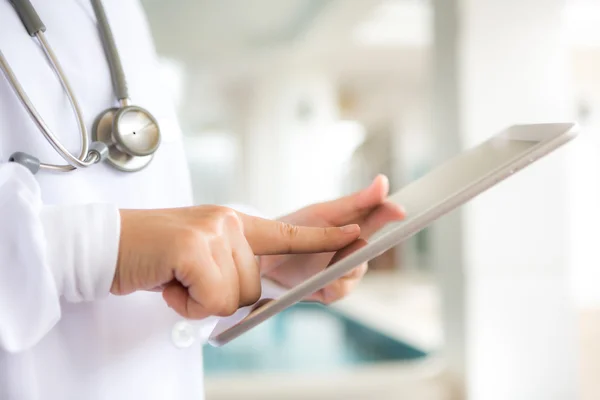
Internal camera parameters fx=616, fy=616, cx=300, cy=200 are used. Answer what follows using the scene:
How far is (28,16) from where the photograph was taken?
528 mm

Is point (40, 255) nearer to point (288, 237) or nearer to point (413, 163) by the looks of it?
→ point (288, 237)

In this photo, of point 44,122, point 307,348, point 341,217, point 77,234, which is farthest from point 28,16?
point 307,348

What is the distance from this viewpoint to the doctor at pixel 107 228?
436 millimetres

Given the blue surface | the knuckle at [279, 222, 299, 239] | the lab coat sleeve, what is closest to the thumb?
the knuckle at [279, 222, 299, 239]

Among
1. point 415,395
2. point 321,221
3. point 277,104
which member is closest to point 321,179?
point 277,104

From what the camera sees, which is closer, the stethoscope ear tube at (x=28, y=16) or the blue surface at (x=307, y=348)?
the stethoscope ear tube at (x=28, y=16)

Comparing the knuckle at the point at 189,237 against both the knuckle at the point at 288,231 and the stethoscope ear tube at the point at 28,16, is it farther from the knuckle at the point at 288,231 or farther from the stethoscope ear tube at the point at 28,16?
the stethoscope ear tube at the point at 28,16

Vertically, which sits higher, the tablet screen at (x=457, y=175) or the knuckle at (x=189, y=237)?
the tablet screen at (x=457, y=175)

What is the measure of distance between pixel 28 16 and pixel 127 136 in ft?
0.42

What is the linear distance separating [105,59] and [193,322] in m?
0.27

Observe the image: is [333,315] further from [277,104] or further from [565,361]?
[565,361]

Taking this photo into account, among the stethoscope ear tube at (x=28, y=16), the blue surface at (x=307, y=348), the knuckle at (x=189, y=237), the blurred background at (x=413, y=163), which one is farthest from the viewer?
the blue surface at (x=307, y=348)

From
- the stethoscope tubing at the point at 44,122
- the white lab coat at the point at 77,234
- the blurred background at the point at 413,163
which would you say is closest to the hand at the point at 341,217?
the white lab coat at the point at 77,234

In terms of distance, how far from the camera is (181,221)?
45cm
